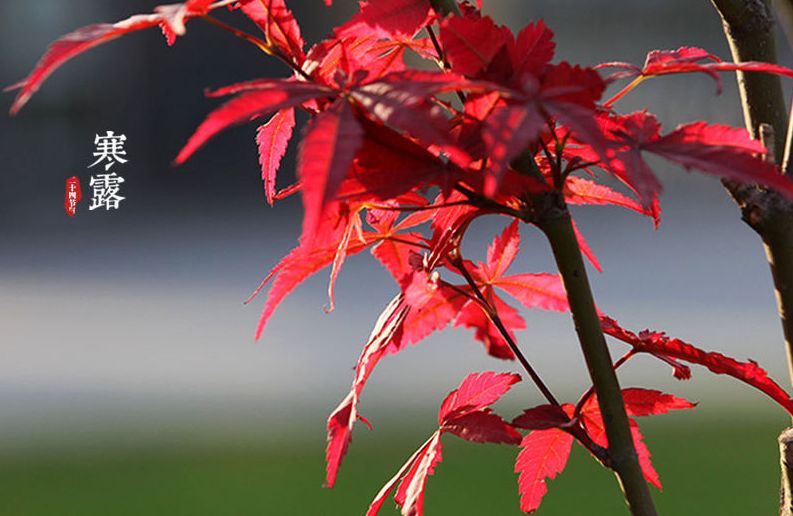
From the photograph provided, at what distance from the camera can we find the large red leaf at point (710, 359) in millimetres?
511

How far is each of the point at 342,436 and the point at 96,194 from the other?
152 cm

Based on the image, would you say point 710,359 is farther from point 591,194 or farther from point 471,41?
point 471,41

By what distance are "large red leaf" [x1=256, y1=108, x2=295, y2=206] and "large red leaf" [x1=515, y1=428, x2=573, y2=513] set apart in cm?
22

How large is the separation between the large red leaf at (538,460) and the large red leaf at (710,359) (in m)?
0.08

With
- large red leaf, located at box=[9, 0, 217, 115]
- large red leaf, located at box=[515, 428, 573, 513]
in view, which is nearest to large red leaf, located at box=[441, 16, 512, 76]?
large red leaf, located at box=[9, 0, 217, 115]

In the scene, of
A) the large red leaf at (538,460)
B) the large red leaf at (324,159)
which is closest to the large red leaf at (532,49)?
the large red leaf at (324,159)

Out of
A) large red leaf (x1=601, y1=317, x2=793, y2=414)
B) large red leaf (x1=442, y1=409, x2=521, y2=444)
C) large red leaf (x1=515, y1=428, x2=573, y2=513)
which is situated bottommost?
large red leaf (x1=515, y1=428, x2=573, y2=513)

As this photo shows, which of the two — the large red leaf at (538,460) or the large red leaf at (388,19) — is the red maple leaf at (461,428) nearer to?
the large red leaf at (538,460)

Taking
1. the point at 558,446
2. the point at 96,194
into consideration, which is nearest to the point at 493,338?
the point at 558,446

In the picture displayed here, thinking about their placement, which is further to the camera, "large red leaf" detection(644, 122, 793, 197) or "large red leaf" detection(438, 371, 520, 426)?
"large red leaf" detection(438, 371, 520, 426)

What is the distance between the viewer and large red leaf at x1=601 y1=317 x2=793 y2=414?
1.68 feet

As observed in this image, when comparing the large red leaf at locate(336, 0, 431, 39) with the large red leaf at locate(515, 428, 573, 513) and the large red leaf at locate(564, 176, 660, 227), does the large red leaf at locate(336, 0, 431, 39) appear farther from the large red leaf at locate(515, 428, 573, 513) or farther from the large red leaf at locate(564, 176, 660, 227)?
the large red leaf at locate(515, 428, 573, 513)

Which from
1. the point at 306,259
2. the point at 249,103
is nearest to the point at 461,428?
the point at 306,259

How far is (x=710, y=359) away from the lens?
0.51 m
